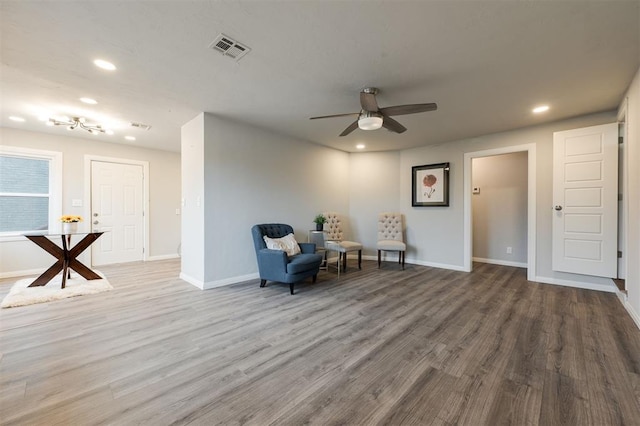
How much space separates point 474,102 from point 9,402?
498 cm

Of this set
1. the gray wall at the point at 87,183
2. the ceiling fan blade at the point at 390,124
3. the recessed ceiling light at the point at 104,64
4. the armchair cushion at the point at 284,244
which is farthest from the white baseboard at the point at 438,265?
the recessed ceiling light at the point at 104,64

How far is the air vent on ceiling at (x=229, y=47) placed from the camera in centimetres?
216

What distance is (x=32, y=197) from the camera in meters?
4.71

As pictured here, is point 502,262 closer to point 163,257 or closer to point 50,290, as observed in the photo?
point 163,257

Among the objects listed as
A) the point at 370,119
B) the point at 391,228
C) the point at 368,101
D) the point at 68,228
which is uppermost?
the point at 368,101

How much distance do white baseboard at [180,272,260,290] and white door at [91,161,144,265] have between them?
7.72ft

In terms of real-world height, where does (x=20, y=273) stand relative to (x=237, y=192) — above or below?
below

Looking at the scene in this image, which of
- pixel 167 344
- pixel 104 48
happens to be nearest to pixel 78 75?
pixel 104 48

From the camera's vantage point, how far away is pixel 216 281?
153 inches

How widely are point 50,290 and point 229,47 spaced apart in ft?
13.4

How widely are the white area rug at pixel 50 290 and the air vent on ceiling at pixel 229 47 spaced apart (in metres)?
3.62

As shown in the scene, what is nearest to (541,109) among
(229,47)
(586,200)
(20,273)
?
(586,200)

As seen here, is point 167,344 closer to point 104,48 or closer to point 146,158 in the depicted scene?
point 104,48

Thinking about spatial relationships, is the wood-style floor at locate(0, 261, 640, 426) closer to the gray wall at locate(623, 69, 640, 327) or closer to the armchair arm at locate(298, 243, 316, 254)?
the gray wall at locate(623, 69, 640, 327)
